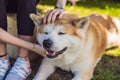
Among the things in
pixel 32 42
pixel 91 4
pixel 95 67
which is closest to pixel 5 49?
pixel 32 42

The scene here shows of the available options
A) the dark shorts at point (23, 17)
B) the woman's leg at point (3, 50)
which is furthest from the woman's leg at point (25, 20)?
the woman's leg at point (3, 50)

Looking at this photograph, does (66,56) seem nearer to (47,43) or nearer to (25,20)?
(47,43)

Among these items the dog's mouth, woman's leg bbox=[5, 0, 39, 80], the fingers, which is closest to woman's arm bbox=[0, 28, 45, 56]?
woman's leg bbox=[5, 0, 39, 80]

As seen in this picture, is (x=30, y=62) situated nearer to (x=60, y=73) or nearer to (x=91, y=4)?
(x=60, y=73)

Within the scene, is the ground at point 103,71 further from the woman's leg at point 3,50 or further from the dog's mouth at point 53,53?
the dog's mouth at point 53,53

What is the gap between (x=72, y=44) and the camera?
2.72m

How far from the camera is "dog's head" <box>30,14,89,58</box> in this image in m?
2.66

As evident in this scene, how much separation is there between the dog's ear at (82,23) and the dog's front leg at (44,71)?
0.47m

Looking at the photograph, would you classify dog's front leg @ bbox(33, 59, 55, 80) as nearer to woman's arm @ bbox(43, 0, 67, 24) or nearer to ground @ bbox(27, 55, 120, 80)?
ground @ bbox(27, 55, 120, 80)

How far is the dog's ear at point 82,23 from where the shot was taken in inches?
107

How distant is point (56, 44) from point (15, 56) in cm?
78

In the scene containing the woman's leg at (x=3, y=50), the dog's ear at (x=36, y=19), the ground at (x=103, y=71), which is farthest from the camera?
the ground at (x=103, y=71)

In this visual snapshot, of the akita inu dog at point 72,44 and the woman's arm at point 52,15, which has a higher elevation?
the woman's arm at point 52,15

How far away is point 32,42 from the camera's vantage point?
10.0 ft
